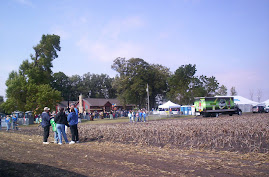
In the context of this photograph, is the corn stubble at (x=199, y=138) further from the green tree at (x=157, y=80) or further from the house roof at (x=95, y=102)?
the house roof at (x=95, y=102)

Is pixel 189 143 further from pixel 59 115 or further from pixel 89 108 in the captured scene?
pixel 89 108

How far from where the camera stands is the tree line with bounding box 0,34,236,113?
42.0 m

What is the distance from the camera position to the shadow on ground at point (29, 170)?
20.5ft

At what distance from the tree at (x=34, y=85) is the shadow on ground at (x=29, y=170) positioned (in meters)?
34.6

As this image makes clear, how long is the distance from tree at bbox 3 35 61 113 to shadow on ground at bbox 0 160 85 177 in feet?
114

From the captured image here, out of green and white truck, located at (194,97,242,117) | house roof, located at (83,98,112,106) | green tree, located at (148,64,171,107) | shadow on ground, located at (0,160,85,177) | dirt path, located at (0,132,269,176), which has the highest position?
green tree, located at (148,64,171,107)

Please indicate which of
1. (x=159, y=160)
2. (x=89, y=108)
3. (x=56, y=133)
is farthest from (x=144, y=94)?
(x=159, y=160)

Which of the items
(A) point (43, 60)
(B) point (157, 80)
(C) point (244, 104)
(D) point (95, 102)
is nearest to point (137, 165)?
(A) point (43, 60)

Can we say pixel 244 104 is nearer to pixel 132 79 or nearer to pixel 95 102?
pixel 132 79

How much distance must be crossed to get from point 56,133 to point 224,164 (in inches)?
375

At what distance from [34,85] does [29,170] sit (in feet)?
125

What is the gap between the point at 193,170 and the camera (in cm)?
662

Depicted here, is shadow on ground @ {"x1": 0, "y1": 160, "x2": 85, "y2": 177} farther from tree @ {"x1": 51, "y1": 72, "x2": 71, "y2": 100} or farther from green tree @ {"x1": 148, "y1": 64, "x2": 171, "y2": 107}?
tree @ {"x1": 51, "y1": 72, "x2": 71, "y2": 100}

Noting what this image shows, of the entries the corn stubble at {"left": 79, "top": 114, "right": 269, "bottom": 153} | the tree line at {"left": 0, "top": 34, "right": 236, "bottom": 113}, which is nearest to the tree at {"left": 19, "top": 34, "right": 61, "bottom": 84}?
the tree line at {"left": 0, "top": 34, "right": 236, "bottom": 113}
